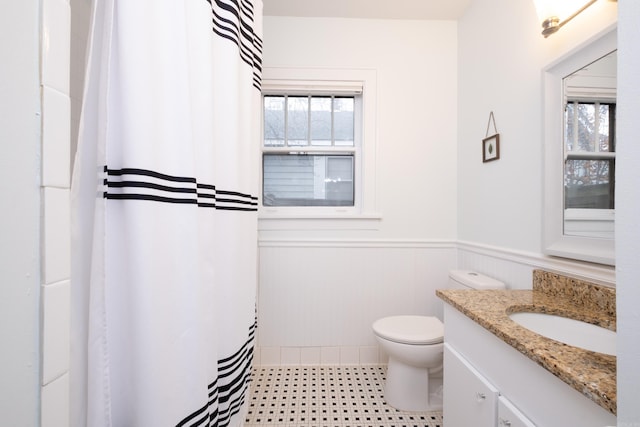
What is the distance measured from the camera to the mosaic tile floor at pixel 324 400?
146cm

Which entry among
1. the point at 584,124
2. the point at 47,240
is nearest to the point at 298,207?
the point at 584,124

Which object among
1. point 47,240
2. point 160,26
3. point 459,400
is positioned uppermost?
point 160,26

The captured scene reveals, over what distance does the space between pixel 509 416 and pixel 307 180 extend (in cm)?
169

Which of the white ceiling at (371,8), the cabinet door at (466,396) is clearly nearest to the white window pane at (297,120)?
the white ceiling at (371,8)

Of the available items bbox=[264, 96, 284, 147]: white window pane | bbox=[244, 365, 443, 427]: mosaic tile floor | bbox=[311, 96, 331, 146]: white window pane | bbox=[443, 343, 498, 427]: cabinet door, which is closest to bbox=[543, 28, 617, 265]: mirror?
bbox=[443, 343, 498, 427]: cabinet door

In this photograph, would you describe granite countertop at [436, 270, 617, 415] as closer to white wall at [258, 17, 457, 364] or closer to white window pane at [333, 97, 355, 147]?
white wall at [258, 17, 457, 364]

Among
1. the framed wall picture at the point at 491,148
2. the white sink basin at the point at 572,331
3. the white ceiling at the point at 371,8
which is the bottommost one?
the white sink basin at the point at 572,331

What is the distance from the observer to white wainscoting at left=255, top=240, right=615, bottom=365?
1.96 metres

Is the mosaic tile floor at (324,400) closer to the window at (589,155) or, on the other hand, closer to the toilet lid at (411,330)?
the toilet lid at (411,330)

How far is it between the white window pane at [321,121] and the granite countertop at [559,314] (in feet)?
4.57

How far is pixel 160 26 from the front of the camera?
0.60 m

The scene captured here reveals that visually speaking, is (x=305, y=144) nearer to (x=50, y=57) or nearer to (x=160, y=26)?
(x=160, y=26)

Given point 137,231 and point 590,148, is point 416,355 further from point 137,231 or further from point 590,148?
point 137,231

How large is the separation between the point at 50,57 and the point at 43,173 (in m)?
0.15
